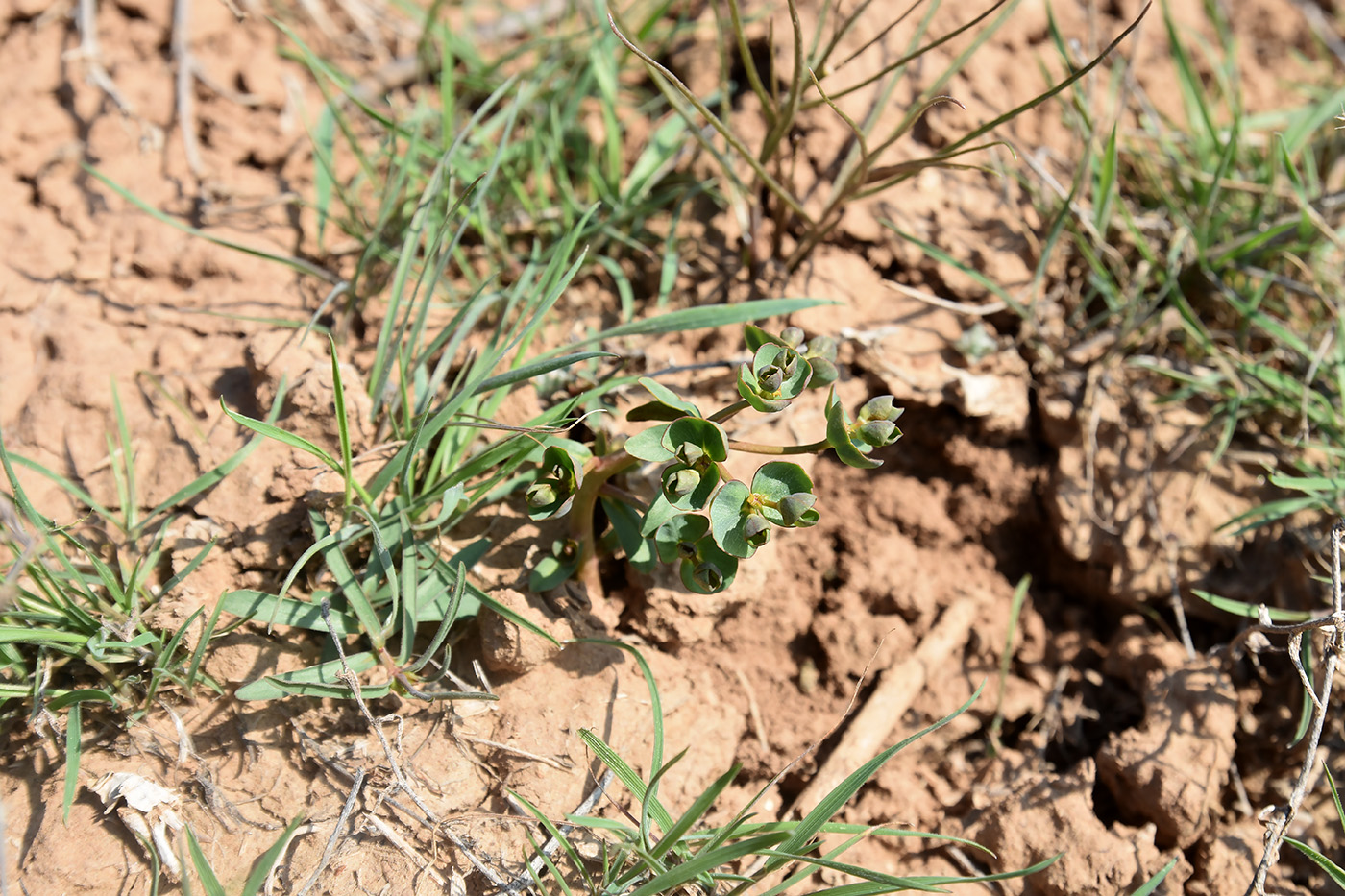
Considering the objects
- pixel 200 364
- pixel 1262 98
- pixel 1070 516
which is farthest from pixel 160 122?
pixel 1262 98

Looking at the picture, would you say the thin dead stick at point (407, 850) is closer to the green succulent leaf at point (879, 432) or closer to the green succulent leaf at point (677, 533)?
the green succulent leaf at point (677, 533)

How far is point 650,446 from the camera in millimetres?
1619

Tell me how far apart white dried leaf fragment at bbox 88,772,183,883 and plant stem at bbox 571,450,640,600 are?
3.07 ft

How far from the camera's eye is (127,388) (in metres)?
2.20

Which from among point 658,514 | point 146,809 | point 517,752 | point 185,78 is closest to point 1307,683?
point 658,514

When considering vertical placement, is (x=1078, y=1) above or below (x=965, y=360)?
above

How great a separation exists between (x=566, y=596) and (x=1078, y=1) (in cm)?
282

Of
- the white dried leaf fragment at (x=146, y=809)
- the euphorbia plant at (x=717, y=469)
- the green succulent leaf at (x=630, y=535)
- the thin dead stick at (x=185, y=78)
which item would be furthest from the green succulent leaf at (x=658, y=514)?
the thin dead stick at (x=185, y=78)

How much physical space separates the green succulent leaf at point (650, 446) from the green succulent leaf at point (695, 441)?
10 mm

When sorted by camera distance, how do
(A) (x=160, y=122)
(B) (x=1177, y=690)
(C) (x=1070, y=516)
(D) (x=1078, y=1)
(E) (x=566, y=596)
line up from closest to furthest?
(E) (x=566, y=596), (B) (x=1177, y=690), (C) (x=1070, y=516), (A) (x=160, y=122), (D) (x=1078, y=1)

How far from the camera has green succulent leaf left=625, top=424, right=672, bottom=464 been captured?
1.60m

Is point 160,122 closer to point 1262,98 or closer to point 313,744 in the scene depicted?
point 313,744

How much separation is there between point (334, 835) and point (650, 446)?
975 mm

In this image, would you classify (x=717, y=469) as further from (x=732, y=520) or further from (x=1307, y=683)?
(x=1307, y=683)
